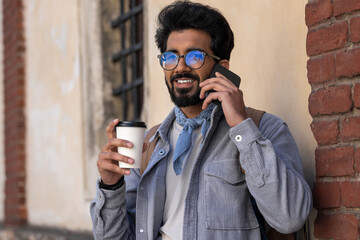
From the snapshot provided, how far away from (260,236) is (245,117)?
1.49 ft

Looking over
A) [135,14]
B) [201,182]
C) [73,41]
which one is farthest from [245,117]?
[73,41]

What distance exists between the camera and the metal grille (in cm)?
555

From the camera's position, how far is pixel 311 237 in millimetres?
2756

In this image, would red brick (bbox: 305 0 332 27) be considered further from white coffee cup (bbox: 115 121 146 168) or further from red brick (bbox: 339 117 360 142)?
white coffee cup (bbox: 115 121 146 168)

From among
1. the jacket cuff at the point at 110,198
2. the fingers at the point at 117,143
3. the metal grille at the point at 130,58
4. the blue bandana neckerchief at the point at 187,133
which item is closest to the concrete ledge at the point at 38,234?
the metal grille at the point at 130,58

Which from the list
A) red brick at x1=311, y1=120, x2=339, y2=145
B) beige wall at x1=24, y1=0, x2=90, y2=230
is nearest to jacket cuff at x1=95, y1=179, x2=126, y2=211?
red brick at x1=311, y1=120, x2=339, y2=145

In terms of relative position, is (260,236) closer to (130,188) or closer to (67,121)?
(130,188)

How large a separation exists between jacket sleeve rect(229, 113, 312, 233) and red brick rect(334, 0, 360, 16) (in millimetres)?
546

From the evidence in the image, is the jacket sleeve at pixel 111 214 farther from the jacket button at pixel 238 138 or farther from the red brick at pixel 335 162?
the red brick at pixel 335 162

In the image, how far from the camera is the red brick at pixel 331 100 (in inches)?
97.2

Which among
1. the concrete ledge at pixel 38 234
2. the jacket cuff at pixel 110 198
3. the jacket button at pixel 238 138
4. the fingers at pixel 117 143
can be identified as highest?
the jacket button at pixel 238 138

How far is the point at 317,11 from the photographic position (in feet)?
8.64

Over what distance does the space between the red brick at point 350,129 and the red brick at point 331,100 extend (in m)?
0.04

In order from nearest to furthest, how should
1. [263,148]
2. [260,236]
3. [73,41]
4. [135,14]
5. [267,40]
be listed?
[263,148]
[260,236]
[267,40]
[135,14]
[73,41]
